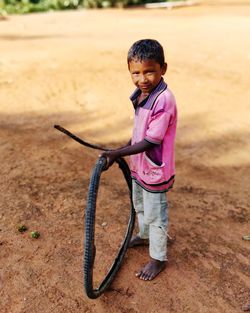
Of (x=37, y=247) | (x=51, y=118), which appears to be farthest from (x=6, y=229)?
(x=51, y=118)

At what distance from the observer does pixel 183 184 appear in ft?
16.2

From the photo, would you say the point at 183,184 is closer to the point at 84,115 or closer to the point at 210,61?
the point at 84,115

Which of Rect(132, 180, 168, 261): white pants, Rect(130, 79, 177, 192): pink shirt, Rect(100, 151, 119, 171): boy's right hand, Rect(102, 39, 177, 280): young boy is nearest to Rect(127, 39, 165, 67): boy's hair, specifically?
Rect(102, 39, 177, 280): young boy

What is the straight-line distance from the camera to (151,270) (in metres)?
3.39

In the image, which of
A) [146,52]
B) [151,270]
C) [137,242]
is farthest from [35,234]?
[146,52]

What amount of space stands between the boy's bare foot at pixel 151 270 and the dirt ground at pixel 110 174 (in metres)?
0.05

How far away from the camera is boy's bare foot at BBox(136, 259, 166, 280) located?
336 centimetres

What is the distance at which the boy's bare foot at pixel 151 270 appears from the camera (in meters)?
3.36

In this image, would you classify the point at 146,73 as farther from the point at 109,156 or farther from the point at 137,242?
the point at 137,242

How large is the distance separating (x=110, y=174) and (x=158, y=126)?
2399 mm

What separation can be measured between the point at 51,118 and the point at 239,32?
6.84 metres

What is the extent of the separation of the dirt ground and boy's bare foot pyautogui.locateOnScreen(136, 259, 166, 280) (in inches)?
1.9

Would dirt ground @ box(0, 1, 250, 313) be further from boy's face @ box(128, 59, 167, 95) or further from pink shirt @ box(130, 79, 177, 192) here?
boy's face @ box(128, 59, 167, 95)

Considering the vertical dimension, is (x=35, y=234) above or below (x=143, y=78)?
below
